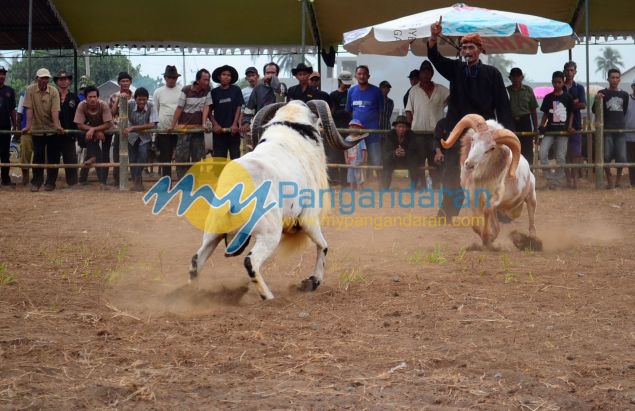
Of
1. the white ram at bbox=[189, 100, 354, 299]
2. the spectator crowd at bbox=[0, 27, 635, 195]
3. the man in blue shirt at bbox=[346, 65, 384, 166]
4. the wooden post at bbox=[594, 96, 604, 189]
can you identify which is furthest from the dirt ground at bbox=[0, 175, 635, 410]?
the wooden post at bbox=[594, 96, 604, 189]

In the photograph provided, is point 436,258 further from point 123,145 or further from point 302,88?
point 123,145

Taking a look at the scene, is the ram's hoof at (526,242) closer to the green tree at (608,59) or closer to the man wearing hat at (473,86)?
the man wearing hat at (473,86)

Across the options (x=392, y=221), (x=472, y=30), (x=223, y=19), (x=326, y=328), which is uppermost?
(x=223, y=19)

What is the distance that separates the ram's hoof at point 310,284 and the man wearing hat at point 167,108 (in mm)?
8203

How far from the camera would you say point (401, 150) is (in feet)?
45.8

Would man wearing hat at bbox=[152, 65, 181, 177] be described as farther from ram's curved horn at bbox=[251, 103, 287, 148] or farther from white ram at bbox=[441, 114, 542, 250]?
ram's curved horn at bbox=[251, 103, 287, 148]

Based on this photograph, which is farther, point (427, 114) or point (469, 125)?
point (427, 114)

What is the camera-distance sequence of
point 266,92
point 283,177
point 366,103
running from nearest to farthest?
1. point 283,177
2. point 266,92
3. point 366,103

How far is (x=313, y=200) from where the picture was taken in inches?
276

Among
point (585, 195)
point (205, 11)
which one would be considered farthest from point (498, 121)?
point (205, 11)

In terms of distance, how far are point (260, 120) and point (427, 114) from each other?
22.2 ft

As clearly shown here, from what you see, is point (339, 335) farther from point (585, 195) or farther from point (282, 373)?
point (585, 195)

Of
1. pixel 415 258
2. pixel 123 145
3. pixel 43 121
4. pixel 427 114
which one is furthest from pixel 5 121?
→ pixel 415 258

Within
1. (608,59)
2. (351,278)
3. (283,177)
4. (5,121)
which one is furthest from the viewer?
(608,59)
